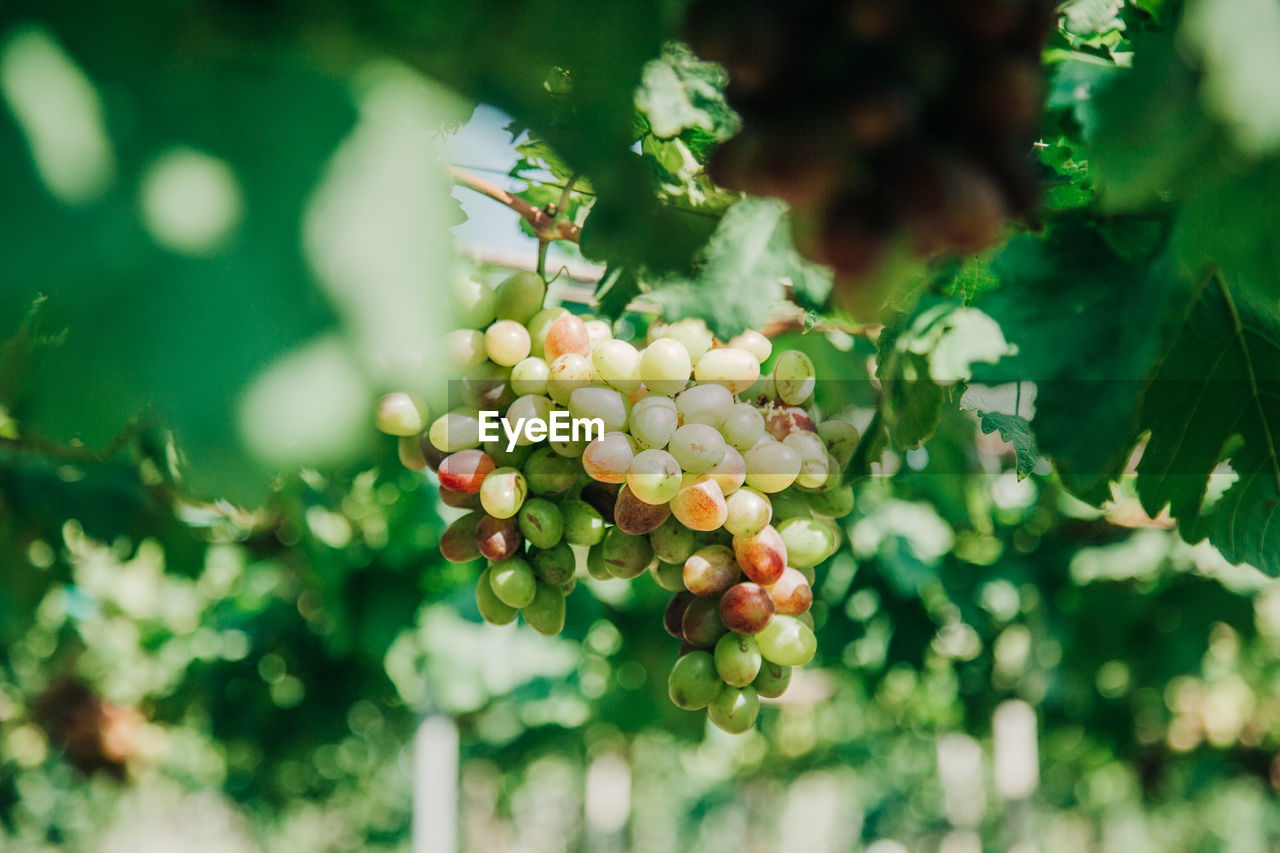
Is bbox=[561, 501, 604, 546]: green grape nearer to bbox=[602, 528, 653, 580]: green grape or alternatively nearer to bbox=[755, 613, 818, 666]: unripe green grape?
bbox=[602, 528, 653, 580]: green grape

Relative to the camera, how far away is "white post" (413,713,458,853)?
3.35 metres

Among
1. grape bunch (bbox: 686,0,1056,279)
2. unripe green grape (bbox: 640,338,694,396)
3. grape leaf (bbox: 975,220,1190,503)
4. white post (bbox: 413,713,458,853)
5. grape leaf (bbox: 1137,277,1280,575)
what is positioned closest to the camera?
grape bunch (bbox: 686,0,1056,279)

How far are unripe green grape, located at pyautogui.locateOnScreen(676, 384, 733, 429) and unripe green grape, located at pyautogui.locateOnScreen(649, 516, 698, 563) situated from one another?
12 cm

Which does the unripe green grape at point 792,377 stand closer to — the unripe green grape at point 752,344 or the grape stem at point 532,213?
the unripe green grape at point 752,344

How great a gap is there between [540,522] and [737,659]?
0.91 ft

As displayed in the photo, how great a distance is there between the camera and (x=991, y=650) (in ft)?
12.4

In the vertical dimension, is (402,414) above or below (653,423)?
below

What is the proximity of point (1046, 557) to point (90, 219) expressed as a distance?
11.6ft

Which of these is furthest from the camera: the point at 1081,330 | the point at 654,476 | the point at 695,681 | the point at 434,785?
the point at 434,785

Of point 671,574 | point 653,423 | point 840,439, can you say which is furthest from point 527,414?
point 840,439

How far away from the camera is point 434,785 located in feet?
11.3

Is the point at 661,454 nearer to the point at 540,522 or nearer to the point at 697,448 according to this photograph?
the point at 697,448

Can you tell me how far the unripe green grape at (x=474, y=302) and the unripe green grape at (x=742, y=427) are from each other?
1.07ft

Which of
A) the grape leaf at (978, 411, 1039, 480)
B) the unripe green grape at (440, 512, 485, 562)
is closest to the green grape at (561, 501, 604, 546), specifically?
the unripe green grape at (440, 512, 485, 562)
